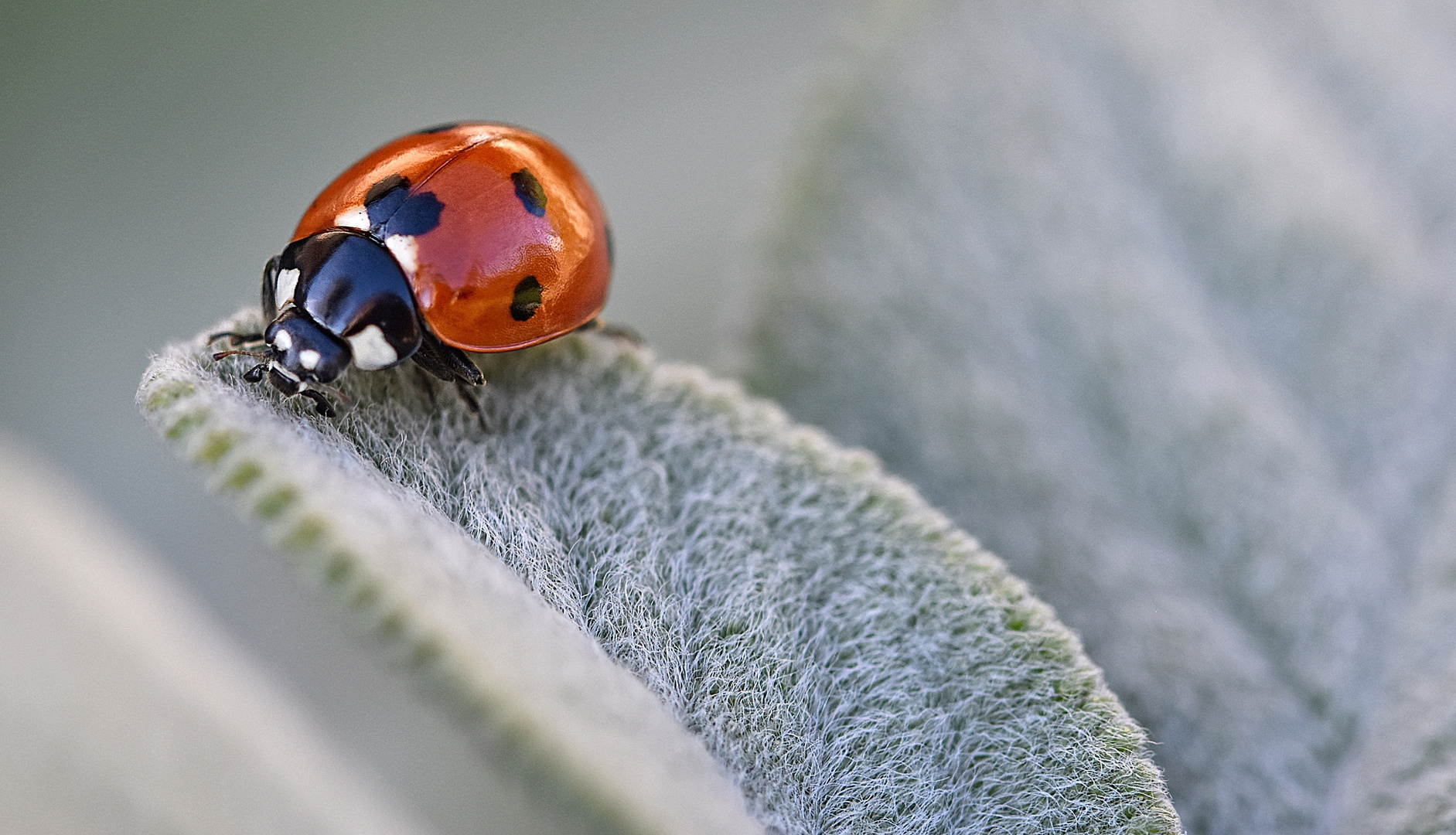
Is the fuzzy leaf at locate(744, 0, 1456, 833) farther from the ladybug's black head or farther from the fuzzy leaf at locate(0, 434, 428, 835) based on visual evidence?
the fuzzy leaf at locate(0, 434, 428, 835)

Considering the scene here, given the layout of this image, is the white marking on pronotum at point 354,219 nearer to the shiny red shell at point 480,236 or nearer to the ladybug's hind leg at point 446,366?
the shiny red shell at point 480,236

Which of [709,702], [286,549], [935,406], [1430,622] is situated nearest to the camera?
[286,549]

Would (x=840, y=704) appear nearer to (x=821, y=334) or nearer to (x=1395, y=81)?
(x=821, y=334)

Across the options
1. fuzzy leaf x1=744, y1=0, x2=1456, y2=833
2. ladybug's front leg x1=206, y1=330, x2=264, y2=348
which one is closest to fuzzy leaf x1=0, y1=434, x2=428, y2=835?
ladybug's front leg x1=206, y1=330, x2=264, y2=348

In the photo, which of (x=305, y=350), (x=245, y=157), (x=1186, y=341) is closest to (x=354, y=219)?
(x=305, y=350)

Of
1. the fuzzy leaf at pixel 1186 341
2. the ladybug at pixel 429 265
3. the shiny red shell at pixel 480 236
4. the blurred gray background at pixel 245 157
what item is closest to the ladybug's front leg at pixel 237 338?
the ladybug at pixel 429 265

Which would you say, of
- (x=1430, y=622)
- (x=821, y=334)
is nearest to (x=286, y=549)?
(x=821, y=334)

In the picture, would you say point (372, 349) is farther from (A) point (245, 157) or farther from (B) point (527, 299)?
(A) point (245, 157)
